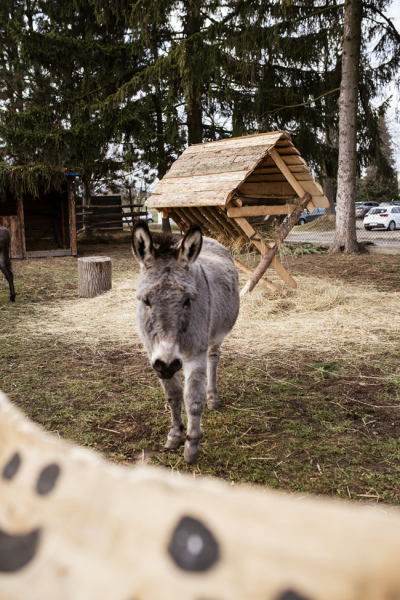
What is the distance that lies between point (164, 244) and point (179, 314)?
612 millimetres

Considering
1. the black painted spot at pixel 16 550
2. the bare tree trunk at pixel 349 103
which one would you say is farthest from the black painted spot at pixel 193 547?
the bare tree trunk at pixel 349 103

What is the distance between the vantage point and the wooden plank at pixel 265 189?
27.0ft

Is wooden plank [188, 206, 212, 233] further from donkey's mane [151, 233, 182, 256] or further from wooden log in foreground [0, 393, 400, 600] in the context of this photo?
wooden log in foreground [0, 393, 400, 600]

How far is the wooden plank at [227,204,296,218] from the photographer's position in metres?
7.01

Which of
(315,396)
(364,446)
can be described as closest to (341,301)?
(315,396)

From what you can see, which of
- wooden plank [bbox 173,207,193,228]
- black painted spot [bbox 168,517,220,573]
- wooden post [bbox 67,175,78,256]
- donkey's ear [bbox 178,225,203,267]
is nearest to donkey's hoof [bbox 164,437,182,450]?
donkey's ear [bbox 178,225,203,267]

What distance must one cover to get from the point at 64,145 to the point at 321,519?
→ 15900 mm

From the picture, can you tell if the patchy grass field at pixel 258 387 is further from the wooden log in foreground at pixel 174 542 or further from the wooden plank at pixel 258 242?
the wooden log in foreground at pixel 174 542

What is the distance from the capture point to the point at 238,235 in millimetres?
8406

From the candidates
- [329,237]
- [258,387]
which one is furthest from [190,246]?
[329,237]

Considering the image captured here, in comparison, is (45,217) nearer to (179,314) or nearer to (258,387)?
(258,387)

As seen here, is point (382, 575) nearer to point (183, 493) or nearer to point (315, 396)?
point (183, 493)

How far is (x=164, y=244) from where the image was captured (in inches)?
116

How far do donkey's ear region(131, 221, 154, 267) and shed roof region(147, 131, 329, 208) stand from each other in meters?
3.97
